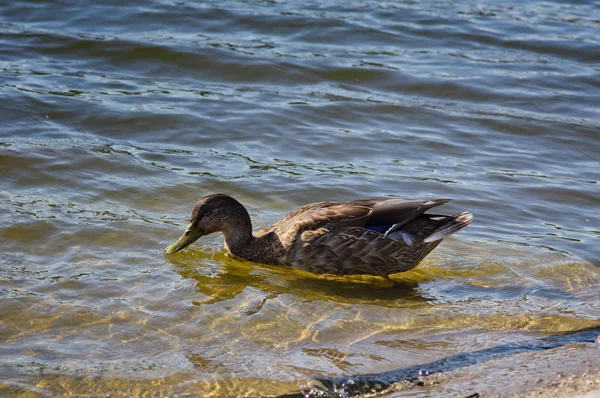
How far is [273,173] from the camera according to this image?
9.85 meters

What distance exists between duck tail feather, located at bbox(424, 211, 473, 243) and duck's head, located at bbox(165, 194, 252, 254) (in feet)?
5.54

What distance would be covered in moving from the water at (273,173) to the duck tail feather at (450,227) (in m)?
0.40

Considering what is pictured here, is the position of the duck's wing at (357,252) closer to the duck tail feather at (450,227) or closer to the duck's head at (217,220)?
the duck tail feather at (450,227)

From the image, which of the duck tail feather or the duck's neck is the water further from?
the duck tail feather

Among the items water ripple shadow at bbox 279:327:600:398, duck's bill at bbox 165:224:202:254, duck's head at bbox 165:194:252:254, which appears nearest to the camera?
water ripple shadow at bbox 279:327:600:398

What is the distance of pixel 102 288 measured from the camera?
7004mm

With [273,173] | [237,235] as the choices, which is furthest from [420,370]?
[273,173]

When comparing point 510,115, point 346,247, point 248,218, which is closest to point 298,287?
point 346,247

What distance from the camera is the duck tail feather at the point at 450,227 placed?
299 inches

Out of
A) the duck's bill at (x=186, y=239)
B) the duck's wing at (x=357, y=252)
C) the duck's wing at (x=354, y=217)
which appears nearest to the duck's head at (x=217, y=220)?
the duck's bill at (x=186, y=239)

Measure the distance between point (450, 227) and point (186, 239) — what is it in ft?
7.58

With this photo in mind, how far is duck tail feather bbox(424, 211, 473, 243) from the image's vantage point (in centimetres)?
758

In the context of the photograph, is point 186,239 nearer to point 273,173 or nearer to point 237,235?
point 237,235

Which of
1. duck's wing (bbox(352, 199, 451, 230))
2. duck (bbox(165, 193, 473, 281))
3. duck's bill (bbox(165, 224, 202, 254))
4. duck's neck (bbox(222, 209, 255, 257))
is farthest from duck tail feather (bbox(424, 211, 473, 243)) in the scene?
duck's bill (bbox(165, 224, 202, 254))
